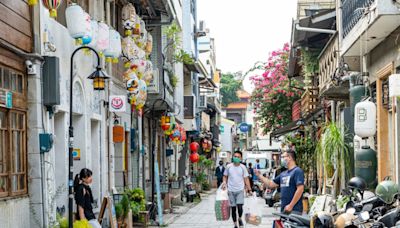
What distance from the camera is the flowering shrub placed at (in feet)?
141

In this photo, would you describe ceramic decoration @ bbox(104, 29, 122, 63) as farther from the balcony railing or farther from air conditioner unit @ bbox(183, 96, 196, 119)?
air conditioner unit @ bbox(183, 96, 196, 119)

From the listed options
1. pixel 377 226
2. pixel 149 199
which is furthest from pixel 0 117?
pixel 149 199

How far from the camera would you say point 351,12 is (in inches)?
739

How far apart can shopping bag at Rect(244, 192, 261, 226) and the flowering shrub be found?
2517 cm

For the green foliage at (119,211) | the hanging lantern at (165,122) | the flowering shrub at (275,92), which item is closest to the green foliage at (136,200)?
the green foliage at (119,211)

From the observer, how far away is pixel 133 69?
2031cm

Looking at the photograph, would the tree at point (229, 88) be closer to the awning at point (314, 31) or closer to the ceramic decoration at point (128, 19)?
the awning at point (314, 31)

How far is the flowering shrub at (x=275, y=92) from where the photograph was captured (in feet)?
141

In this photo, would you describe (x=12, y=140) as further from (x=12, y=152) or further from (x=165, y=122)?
(x=165, y=122)

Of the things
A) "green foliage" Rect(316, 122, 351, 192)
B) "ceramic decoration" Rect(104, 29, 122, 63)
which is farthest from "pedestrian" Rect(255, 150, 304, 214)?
"green foliage" Rect(316, 122, 351, 192)

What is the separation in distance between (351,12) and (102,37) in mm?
6494

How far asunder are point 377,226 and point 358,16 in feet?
26.9

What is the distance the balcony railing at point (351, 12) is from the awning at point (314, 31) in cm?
336

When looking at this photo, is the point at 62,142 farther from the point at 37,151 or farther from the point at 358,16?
the point at 358,16
